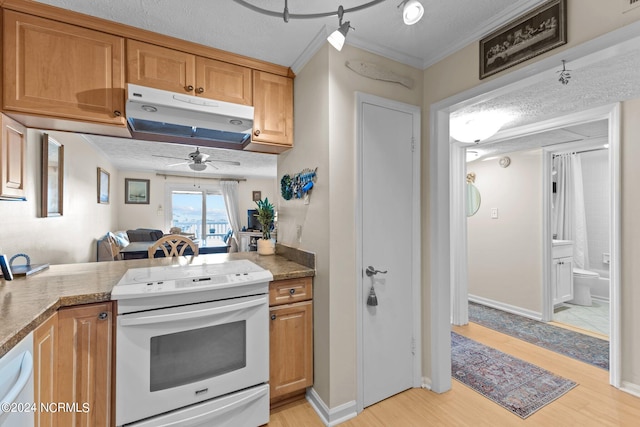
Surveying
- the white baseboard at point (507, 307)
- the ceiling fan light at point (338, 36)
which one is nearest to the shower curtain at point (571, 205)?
the white baseboard at point (507, 307)

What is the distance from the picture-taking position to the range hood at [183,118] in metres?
1.64

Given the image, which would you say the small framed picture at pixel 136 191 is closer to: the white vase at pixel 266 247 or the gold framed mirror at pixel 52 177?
the gold framed mirror at pixel 52 177

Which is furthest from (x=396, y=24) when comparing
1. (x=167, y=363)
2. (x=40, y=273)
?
(x=40, y=273)

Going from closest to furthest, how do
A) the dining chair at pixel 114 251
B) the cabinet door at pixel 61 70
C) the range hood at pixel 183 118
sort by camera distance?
the cabinet door at pixel 61 70, the range hood at pixel 183 118, the dining chair at pixel 114 251

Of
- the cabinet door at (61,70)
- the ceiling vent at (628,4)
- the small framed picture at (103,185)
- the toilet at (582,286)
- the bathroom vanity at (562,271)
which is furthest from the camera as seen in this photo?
the small framed picture at (103,185)

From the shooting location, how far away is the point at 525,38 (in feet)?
4.87

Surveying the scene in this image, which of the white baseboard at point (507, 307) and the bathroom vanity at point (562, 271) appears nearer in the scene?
the white baseboard at point (507, 307)

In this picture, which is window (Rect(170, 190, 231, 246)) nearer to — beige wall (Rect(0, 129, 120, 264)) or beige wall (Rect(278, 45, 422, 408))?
beige wall (Rect(0, 129, 120, 264))

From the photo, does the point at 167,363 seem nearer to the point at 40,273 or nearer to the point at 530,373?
the point at 40,273

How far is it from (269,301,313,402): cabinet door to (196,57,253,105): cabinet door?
1470 millimetres

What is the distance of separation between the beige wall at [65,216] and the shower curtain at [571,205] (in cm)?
633

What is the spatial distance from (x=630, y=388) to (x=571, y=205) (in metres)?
3.33

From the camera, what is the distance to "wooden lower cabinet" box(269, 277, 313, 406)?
69.8 inches

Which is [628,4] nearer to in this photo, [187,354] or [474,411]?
[474,411]
